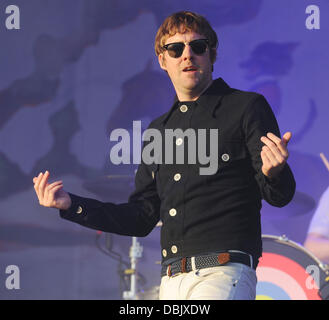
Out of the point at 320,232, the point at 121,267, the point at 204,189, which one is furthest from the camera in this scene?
the point at 121,267

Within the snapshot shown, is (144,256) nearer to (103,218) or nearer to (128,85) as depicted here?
(128,85)

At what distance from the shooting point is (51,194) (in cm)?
227

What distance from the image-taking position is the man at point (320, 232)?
4766 mm

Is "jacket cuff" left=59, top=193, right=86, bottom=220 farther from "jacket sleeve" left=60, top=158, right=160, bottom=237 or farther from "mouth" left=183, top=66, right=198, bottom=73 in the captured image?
"mouth" left=183, top=66, right=198, bottom=73

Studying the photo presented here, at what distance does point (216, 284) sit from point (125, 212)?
0.58 meters

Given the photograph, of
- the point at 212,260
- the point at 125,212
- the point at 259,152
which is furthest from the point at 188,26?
the point at 212,260

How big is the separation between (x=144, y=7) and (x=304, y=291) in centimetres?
275

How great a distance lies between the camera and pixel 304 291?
4773mm

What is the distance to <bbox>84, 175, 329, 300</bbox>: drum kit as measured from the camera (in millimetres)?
4742

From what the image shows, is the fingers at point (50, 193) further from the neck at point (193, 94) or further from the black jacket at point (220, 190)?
the neck at point (193, 94)

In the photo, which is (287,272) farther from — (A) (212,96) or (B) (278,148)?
(B) (278,148)

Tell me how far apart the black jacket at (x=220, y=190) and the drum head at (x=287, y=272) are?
2.74 meters

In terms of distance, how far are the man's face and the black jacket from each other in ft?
0.16

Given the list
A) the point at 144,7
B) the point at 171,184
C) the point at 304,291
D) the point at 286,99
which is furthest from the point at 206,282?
the point at 144,7
